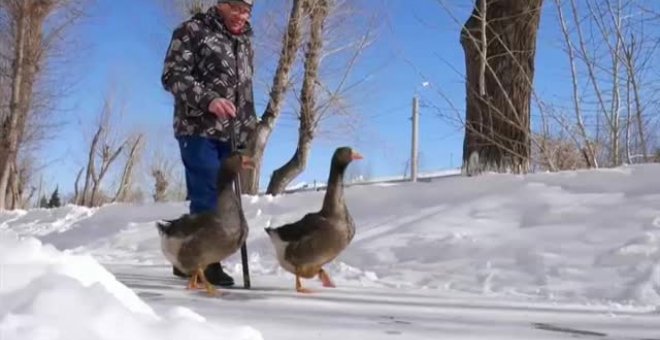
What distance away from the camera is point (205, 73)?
166 inches

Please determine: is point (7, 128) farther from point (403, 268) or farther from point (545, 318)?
point (545, 318)

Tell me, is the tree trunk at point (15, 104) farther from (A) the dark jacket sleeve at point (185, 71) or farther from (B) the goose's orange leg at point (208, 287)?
(B) the goose's orange leg at point (208, 287)

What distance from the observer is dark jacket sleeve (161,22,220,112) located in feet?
13.2

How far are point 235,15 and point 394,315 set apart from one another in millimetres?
1989

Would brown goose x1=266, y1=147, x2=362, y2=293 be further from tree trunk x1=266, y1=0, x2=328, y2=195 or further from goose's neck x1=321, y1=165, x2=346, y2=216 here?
tree trunk x1=266, y1=0, x2=328, y2=195

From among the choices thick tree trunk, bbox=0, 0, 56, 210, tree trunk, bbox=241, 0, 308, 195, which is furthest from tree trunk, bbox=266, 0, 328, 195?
thick tree trunk, bbox=0, 0, 56, 210

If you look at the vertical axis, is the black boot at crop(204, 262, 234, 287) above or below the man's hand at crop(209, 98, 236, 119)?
below

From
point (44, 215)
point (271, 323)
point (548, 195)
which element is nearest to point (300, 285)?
point (271, 323)

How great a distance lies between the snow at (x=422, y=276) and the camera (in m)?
1.81

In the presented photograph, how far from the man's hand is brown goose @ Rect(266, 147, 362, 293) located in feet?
2.14

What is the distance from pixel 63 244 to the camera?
27.0ft

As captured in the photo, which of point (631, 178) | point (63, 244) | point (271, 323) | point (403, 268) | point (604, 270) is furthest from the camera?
point (63, 244)

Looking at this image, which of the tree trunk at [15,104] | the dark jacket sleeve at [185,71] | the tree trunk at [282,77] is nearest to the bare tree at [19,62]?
the tree trunk at [15,104]

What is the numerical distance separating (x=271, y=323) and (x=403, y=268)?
79.1 inches
